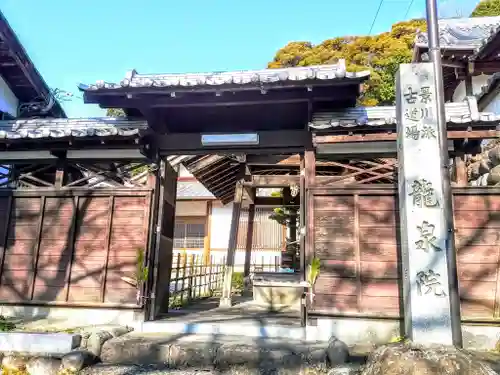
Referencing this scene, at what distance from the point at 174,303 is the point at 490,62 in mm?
13036

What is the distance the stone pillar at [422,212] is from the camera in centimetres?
498

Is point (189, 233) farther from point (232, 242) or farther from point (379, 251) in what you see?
point (379, 251)

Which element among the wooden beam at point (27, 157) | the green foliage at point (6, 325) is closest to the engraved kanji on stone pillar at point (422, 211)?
the green foliage at point (6, 325)

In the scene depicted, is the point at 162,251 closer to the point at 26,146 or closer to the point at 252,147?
the point at 252,147

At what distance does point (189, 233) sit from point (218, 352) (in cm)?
1782

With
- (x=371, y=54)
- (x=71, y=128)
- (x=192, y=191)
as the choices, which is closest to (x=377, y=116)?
(x=71, y=128)

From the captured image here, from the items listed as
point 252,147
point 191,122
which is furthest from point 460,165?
point 191,122

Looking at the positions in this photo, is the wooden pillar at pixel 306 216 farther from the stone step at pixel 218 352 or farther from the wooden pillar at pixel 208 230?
the wooden pillar at pixel 208 230

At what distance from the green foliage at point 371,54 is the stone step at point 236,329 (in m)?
20.1

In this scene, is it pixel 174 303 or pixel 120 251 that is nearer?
pixel 120 251

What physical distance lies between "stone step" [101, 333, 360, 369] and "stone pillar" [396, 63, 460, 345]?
3.94 feet

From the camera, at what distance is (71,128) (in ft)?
27.7

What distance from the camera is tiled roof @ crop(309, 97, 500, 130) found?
6.23m

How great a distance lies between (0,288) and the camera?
24.0 ft
